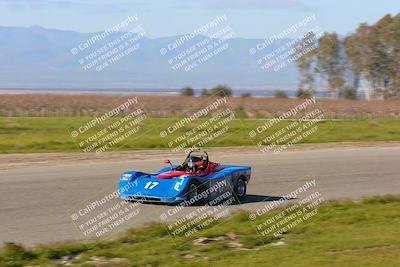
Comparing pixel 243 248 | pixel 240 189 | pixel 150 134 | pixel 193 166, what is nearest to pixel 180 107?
pixel 150 134

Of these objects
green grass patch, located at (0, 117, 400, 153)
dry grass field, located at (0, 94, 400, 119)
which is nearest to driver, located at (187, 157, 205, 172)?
green grass patch, located at (0, 117, 400, 153)

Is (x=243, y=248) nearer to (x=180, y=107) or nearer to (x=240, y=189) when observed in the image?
(x=240, y=189)

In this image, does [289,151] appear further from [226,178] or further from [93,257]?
[93,257]

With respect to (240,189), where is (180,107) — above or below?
below

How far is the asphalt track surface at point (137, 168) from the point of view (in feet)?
41.8

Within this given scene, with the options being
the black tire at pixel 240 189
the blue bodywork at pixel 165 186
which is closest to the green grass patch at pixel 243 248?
the blue bodywork at pixel 165 186

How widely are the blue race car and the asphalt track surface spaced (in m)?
0.27

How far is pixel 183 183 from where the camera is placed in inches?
584

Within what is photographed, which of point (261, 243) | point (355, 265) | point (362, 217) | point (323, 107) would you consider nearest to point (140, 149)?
point (362, 217)

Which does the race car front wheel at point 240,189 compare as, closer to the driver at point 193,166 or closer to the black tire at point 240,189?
the black tire at point 240,189

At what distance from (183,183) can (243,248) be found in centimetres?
420

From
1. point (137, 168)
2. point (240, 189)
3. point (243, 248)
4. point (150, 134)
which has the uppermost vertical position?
point (137, 168)

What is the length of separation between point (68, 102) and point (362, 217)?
4656 centimetres

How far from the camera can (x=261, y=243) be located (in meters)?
11.2
